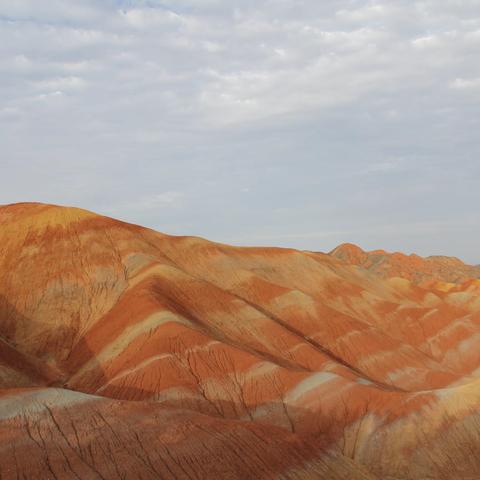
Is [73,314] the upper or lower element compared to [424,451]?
upper

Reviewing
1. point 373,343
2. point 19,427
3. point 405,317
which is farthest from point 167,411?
point 405,317

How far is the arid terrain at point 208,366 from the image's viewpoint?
3469 cm

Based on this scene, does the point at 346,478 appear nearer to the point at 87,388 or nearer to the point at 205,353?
the point at 205,353

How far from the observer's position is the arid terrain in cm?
3469

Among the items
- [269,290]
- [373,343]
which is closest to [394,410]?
[373,343]

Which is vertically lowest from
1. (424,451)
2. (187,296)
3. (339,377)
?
(424,451)

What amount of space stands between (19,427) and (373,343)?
55.5 metres

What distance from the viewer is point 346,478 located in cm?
3725

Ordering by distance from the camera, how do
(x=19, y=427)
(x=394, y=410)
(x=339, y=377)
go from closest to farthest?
1. (x=19, y=427)
2. (x=394, y=410)
3. (x=339, y=377)

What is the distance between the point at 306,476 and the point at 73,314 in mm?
50067

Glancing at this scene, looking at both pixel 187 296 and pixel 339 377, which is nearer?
pixel 339 377

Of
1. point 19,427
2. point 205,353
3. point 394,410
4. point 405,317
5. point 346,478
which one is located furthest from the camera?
A: point 405,317

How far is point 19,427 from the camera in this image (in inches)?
1331

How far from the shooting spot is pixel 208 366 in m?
58.0
